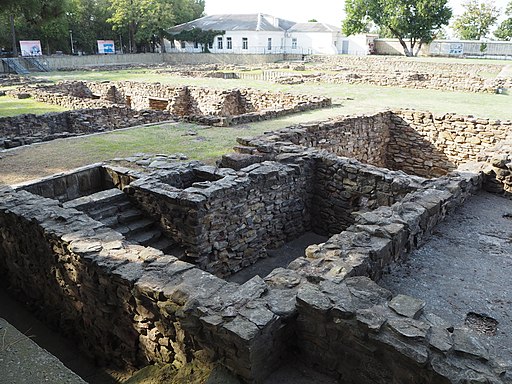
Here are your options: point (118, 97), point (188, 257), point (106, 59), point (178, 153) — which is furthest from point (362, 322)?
point (106, 59)

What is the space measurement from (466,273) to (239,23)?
5563 cm

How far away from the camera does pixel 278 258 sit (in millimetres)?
8242

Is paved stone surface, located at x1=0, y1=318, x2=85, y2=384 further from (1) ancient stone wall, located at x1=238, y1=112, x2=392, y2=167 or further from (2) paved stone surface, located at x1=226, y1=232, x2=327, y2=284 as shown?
(1) ancient stone wall, located at x1=238, y1=112, x2=392, y2=167

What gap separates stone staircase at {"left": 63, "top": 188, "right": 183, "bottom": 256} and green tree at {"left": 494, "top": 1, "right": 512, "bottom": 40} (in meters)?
59.6

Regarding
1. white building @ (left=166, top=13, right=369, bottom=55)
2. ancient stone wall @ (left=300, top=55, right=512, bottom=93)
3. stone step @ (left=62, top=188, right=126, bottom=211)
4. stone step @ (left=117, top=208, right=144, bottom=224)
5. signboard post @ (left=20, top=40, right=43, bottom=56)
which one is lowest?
stone step @ (left=117, top=208, right=144, bottom=224)

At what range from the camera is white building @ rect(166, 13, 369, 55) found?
54281mm

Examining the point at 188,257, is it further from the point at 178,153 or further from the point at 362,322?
the point at 362,322

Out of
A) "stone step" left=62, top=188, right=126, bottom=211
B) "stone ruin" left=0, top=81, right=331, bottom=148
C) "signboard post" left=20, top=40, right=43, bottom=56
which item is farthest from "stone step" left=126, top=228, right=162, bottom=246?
"signboard post" left=20, top=40, right=43, bottom=56

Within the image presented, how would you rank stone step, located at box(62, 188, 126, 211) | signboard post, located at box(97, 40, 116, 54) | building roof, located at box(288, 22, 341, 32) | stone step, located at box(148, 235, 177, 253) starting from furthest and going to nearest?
building roof, located at box(288, 22, 341, 32), signboard post, located at box(97, 40, 116, 54), stone step, located at box(148, 235, 177, 253), stone step, located at box(62, 188, 126, 211)

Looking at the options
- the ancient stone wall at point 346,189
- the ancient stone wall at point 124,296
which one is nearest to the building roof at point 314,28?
the ancient stone wall at point 346,189

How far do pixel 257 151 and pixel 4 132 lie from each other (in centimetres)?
891

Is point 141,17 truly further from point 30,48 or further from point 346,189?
point 346,189

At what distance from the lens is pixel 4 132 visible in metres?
13.6

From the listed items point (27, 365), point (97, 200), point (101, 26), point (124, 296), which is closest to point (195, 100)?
point (97, 200)
